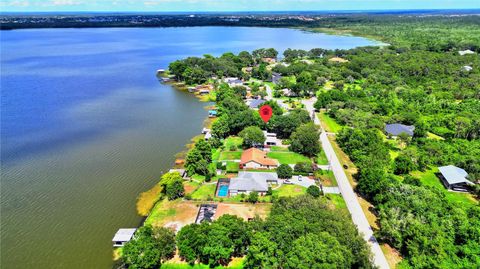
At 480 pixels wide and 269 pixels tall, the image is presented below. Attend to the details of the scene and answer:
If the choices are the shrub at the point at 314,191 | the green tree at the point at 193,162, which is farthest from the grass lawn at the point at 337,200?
the green tree at the point at 193,162

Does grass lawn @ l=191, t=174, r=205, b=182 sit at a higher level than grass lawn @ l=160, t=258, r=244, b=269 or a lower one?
higher

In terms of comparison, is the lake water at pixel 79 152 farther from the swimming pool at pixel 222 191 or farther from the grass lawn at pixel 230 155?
the swimming pool at pixel 222 191

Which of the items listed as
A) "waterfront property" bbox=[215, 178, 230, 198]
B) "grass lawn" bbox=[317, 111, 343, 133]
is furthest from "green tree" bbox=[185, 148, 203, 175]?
"grass lawn" bbox=[317, 111, 343, 133]

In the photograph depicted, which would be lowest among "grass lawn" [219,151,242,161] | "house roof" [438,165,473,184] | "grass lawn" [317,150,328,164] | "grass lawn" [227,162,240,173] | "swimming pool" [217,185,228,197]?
"grass lawn" [317,150,328,164]

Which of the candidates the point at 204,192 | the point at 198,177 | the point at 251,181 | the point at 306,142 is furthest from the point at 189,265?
the point at 306,142

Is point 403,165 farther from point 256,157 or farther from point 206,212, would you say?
point 206,212

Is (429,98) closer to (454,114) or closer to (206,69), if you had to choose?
(454,114)

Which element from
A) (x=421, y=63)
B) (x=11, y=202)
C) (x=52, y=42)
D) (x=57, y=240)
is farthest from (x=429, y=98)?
(x=52, y=42)

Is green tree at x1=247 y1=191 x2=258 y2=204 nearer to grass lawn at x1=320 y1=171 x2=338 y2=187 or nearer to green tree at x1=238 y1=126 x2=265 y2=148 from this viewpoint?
grass lawn at x1=320 y1=171 x2=338 y2=187
